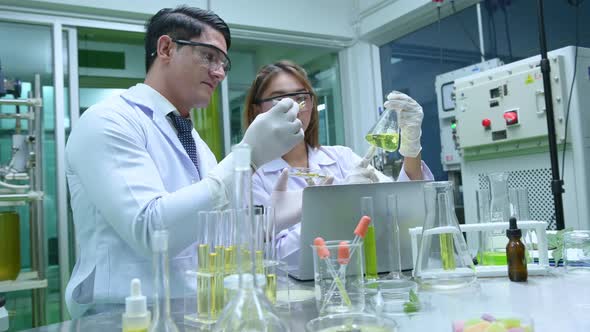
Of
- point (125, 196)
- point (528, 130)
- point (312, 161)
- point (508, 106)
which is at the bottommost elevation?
point (125, 196)

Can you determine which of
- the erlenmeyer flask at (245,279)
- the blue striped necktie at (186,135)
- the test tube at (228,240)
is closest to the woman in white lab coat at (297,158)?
the blue striped necktie at (186,135)

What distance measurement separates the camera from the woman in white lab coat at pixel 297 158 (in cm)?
138

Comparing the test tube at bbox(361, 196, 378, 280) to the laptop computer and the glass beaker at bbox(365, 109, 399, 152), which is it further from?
the glass beaker at bbox(365, 109, 399, 152)

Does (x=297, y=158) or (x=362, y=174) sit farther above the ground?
(x=297, y=158)

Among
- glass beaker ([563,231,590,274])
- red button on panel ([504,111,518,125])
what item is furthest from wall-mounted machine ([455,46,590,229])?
glass beaker ([563,231,590,274])

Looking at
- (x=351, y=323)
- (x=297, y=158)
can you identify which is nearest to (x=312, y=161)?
(x=297, y=158)

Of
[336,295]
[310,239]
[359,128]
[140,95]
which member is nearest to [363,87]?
[359,128]

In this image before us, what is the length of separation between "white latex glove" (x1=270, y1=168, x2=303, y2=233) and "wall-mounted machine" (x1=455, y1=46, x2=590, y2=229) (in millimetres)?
1191

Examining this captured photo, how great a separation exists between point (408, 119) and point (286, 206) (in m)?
0.49

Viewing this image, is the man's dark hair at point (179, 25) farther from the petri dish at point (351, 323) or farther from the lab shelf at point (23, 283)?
the lab shelf at point (23, 283)

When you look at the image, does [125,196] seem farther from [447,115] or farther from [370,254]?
[447,115]

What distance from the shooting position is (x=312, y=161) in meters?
1.88

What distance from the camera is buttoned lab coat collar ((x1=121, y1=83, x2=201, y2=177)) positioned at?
1.35 metres

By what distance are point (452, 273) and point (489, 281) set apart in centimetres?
11
